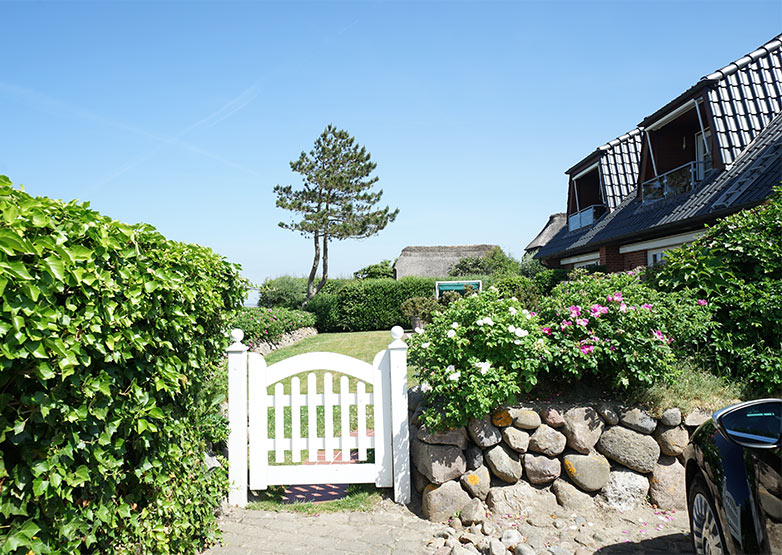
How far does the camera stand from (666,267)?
5.78m

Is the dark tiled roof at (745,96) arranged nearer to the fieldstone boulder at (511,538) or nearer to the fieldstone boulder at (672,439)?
the fieldstone boulder at (672,439)

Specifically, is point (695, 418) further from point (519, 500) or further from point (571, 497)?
point (519, 500)

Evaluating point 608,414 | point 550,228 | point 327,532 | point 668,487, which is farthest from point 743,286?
point 550,228

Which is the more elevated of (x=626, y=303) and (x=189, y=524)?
(x=626, y=303)

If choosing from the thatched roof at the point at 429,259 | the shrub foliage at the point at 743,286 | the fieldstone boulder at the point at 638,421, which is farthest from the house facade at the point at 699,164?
the thatched roof at the point at 429,259

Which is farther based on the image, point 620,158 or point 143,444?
point 620,158

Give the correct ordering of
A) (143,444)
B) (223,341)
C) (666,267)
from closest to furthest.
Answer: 1. (143,444)
2. (223,341)
3. (666,267)

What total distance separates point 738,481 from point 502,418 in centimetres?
211

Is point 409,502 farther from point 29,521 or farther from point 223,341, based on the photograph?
point 29,521

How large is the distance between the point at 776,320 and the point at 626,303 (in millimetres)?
1603

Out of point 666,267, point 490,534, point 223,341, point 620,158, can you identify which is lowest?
point 490,534

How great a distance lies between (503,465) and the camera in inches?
168

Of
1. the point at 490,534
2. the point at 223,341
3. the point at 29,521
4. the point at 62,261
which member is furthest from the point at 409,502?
the point at 62,261

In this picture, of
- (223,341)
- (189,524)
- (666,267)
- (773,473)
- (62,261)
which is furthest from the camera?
(666,267)
